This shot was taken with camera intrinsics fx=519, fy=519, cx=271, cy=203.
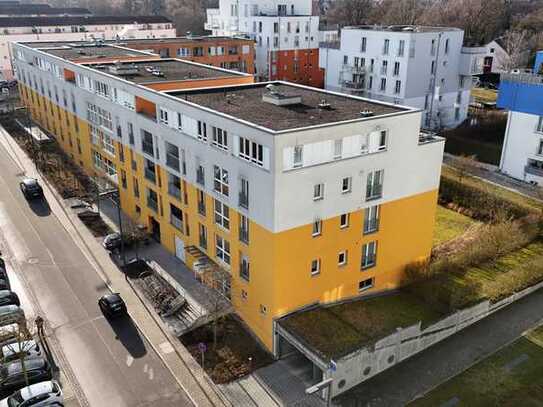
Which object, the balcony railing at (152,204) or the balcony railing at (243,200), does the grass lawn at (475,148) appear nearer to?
the balcony railing at (152,204)

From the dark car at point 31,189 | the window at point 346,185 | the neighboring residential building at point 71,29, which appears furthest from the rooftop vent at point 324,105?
the neighboring residential building at point 71,29

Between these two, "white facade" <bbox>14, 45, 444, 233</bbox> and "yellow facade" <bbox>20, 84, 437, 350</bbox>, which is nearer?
"white facade" <bbox>14, 45, 444, 233</bbox>

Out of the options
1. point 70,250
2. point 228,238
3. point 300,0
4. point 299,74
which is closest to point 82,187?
point 70,250

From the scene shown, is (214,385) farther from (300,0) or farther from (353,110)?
(300,0)

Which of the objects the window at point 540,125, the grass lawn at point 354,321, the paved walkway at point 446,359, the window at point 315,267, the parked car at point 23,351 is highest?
the window at point 540,125

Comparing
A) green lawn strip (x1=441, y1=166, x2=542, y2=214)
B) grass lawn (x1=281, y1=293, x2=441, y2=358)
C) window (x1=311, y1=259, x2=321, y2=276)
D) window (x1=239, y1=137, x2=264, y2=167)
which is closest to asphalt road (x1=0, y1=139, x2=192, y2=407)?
grass lawn (x1=281, y1=293, x2=441, y2=358)

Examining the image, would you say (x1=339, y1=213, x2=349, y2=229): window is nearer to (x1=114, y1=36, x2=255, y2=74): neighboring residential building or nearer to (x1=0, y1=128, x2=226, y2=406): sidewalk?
(x1=0, y1=128, x2=226, y2=406): sidewalk
